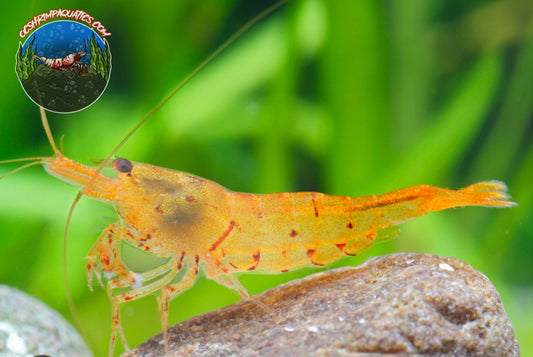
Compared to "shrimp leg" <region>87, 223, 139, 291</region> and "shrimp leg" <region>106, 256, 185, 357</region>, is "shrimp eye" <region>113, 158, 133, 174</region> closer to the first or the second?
"shrimp leg" <region>87, 223, 139, 291</region>

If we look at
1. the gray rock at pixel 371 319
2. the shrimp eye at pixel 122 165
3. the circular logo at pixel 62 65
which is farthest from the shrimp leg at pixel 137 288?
the circular logo at pixel 62 65

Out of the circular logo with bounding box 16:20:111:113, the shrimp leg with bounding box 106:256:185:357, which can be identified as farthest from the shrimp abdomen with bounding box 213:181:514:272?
the circular logo with bounding box 16:20:111:113

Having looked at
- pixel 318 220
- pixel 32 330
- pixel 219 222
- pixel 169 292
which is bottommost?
pixel 32 330

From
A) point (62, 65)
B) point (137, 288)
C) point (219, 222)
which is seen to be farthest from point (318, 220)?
point (62, 65)

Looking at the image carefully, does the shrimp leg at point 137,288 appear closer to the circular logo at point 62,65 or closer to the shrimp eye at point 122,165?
the shrimp eye at point 122,165

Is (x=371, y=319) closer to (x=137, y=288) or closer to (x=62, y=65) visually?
(x=137, y=288)

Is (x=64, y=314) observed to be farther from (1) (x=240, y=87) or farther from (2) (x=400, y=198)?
(2) (x=400, y=198)
